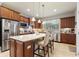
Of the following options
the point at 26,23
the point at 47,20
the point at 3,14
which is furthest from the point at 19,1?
the point at 47,20

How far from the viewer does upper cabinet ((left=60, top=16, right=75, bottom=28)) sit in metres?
5.49

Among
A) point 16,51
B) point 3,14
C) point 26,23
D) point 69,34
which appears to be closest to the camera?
point 16,51

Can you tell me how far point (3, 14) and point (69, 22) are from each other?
4.28 meters

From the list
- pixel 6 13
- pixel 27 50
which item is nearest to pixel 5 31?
pixel 6 13

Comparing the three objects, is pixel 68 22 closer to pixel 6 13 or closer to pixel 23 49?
pixel 6 13

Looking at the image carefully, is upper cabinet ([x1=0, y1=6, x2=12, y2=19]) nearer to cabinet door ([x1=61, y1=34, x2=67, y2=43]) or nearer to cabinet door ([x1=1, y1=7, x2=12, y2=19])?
cabinet door ([x1=1, y1=7, x2=12, y2=19])

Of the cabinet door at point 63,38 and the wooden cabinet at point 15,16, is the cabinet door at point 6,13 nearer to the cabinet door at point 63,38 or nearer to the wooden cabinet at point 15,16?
the wooden cabinet at point 15,16

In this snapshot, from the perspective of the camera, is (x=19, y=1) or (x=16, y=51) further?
(x=19, y=1)

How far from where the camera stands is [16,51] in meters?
2.50

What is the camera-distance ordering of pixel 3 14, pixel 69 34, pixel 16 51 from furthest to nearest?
1. pixel 69 34
2. pixel 3 14
3. pixel 16 51

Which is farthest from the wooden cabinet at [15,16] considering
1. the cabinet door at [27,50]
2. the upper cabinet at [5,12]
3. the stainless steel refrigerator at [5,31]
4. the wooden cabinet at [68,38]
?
the wooden cabinet at [68,38]

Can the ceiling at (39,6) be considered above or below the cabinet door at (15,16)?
above

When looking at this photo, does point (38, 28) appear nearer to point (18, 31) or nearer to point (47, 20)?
point (47, 20)

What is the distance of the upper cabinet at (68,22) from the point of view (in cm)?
549
